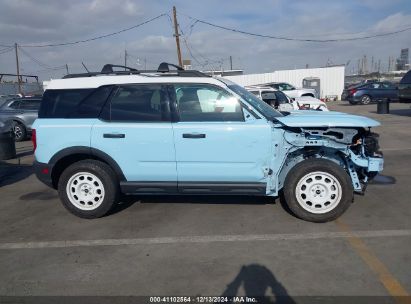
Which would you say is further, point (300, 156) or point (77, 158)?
point (77, 158)

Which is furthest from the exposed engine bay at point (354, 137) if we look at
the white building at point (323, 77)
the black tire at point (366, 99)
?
the white building at point (323, 77)

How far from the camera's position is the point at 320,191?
471 centimetres

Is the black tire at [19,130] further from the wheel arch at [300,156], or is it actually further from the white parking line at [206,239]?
the wheel arch at [300,156]

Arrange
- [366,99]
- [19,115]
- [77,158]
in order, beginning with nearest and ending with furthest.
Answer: [77,158]
[19,115]
[366,99]

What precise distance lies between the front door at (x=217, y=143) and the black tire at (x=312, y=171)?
0.34 m

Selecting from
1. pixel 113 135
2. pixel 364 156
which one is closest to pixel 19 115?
pixel 113 135

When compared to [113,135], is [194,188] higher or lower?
lower

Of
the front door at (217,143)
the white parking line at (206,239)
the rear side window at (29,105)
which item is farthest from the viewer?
the rear side window at (29,105)

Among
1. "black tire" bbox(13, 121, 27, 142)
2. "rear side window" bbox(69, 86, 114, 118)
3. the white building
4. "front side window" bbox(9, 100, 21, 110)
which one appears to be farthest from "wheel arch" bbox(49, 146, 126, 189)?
the white building

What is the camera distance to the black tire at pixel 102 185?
5.03 meters

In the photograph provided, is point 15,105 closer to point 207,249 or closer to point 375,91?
point 207,249

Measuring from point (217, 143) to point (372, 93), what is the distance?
25154 mm

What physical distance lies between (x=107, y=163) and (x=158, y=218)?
1029 millimetres

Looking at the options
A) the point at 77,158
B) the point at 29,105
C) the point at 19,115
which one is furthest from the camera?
the point at 29,105
